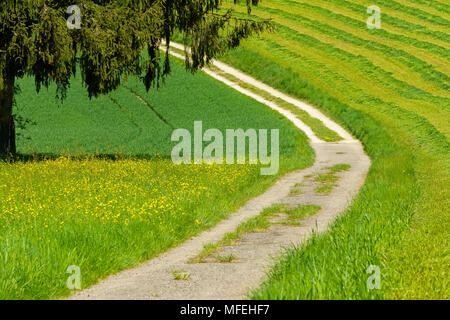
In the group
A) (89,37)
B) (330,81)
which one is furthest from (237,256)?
(330,81)

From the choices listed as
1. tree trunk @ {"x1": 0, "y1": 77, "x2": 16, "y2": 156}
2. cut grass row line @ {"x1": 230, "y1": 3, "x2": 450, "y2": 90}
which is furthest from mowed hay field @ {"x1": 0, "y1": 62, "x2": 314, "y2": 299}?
cut grass row line @ {"x1": 230, "y1": 3, "x2": 450, "y2": 90}

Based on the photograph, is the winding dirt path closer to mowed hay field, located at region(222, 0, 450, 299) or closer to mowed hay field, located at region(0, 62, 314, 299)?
mowed hay field, located at region(0, 62, 314, 299)

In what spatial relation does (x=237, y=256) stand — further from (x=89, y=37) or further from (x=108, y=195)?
(x=89, y=37)

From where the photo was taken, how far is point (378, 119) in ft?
125

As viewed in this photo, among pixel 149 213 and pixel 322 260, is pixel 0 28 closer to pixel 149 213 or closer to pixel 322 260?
pixel 149 213

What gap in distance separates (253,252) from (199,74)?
37.5m

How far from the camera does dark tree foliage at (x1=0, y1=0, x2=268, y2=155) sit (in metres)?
21.5

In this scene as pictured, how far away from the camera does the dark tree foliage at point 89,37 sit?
21547mm

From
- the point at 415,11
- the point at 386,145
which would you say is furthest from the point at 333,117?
the point at 415,11

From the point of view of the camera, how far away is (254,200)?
19219mm

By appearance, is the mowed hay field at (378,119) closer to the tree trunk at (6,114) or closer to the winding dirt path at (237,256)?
the winding dirt path at (237,256)

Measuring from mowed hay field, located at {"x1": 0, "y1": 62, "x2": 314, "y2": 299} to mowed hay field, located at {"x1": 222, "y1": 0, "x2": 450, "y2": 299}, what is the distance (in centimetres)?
286

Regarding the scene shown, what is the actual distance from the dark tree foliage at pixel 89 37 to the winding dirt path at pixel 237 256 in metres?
6.05

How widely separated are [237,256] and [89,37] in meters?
11.9
